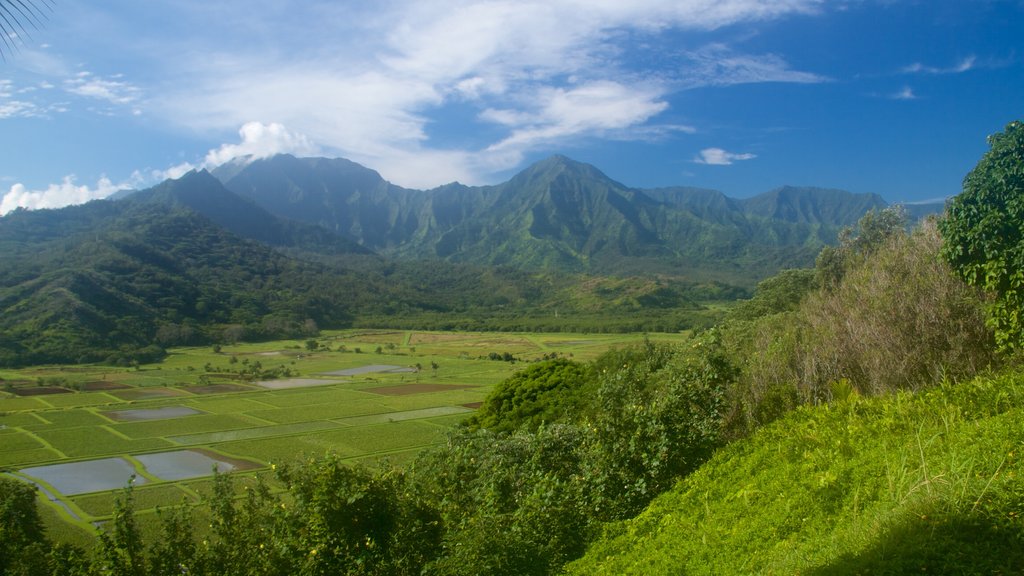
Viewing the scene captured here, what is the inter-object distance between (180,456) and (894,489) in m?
41.3

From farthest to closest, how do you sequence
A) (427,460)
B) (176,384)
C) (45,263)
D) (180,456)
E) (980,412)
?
(45,263)
(176,384)
(180,456)
(427,460)
(980,412)

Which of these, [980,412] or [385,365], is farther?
[385,365]

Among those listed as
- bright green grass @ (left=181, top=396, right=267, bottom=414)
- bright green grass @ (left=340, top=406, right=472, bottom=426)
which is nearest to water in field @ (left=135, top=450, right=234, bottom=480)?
bright green grass @ (left=340, top=406, right=472, bottom=426)

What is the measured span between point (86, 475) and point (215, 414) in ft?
60.1

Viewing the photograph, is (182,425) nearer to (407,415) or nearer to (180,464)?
(180,464)

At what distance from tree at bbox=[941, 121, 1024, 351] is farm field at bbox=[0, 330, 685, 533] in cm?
1283

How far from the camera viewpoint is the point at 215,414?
5094cm

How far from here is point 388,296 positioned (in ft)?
592

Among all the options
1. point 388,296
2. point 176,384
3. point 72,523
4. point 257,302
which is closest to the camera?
point 72,523

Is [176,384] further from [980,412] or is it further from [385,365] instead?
[980,412]

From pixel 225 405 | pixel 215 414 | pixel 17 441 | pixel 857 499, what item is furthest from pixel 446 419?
pixel 857 499

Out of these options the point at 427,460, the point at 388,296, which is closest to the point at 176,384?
the point at 427,460

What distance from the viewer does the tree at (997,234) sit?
10266 millimetres

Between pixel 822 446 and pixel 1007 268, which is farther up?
pixel 1007 268
